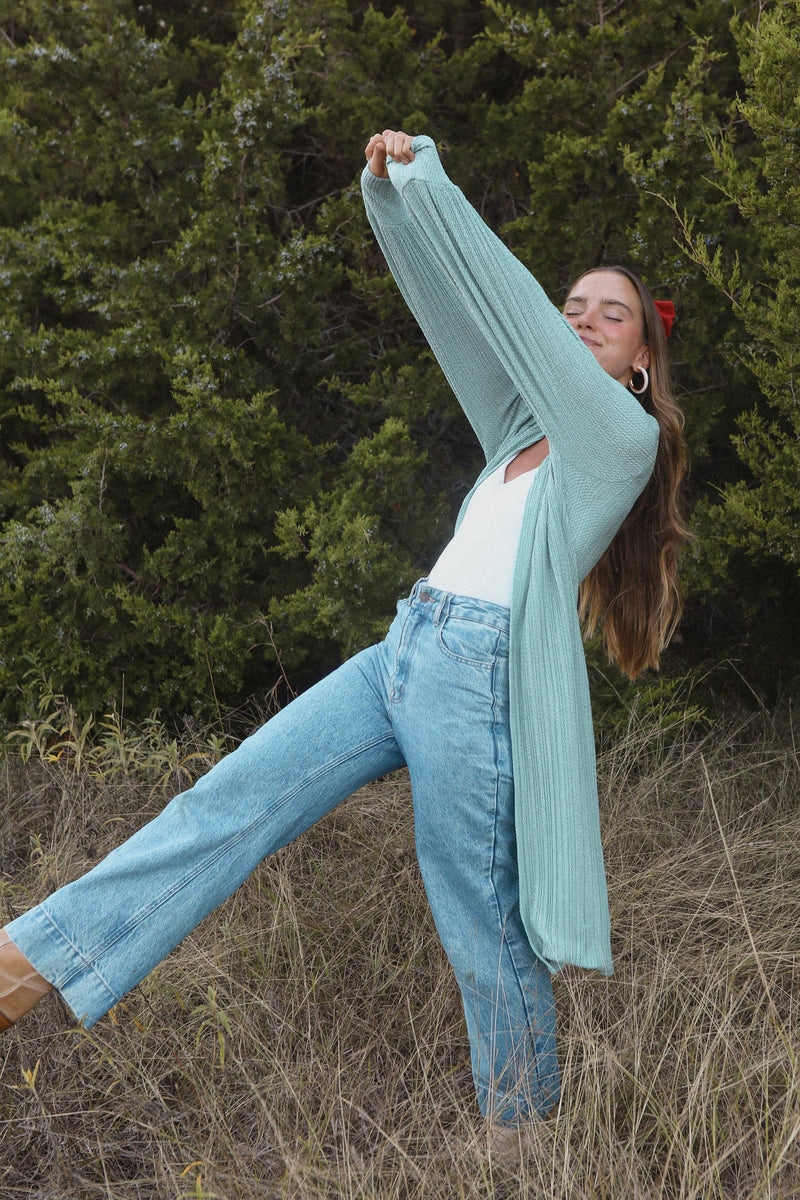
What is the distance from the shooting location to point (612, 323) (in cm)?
217

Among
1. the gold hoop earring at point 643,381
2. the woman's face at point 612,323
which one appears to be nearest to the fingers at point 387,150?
the woman's face at point 612,323

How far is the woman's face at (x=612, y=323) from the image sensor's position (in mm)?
2168

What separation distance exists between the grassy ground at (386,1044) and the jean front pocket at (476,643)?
656mm

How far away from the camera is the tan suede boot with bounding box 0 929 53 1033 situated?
1.70 meters

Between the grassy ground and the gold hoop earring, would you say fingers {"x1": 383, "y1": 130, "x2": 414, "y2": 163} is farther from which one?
the grassy ground

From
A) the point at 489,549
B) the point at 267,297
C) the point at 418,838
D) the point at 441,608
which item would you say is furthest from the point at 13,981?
the point at 267,297

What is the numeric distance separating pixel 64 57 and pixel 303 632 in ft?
7.25

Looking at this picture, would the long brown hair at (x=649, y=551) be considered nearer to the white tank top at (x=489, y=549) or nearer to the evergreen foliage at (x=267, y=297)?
the white tank top at (x=489, y=549)

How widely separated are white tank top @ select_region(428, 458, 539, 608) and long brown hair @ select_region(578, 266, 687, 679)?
478 millimetres

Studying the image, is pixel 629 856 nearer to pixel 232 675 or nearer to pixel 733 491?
pixel 733 491

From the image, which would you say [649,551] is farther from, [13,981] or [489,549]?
[13,981]

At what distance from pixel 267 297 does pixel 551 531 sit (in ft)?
7.82

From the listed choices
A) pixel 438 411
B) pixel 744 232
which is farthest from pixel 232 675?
pixel 744 232

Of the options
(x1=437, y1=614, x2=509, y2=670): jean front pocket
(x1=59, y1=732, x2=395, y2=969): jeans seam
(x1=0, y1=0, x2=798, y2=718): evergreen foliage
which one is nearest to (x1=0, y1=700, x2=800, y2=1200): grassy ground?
(x1=59, y1=732, x2=395, y2=969): jeans seam
